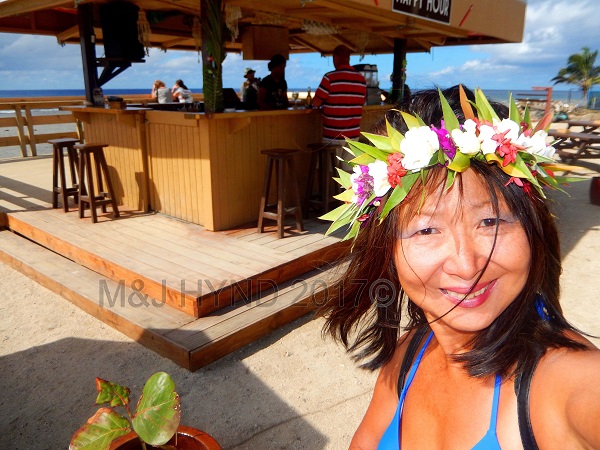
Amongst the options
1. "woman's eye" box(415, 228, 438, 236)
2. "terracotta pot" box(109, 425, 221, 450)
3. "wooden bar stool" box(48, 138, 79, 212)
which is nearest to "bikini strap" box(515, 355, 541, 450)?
"woman's eye" box(415, 228, 438, 236)

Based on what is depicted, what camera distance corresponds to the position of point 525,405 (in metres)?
0.95

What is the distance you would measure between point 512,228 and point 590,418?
377 mm

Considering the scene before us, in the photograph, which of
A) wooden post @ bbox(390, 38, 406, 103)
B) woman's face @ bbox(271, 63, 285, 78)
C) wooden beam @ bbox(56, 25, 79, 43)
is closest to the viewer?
woman's face @ bbox(271, 63, 285, 78)

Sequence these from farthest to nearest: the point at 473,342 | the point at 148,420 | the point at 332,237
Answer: the point at 332,237
the point at 148,420
the point at 473,342

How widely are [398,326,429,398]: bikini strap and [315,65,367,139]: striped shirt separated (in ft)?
13.3

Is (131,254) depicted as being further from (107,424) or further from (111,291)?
(107,424)

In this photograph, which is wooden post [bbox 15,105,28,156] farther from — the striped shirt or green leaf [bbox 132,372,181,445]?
green leaf [bbox 132,372,181,445]

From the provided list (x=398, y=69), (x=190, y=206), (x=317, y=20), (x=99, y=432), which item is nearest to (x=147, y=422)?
(x=99, y=432)

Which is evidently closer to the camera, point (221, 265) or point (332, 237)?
point (221, 265)

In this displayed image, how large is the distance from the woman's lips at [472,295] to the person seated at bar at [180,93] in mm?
9775

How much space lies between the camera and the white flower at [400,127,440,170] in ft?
3.38

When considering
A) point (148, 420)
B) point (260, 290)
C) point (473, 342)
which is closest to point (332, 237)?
point (260, 290)

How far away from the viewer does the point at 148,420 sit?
1565mm

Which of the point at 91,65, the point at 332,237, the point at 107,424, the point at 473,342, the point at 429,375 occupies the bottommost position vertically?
the point at 332,237
